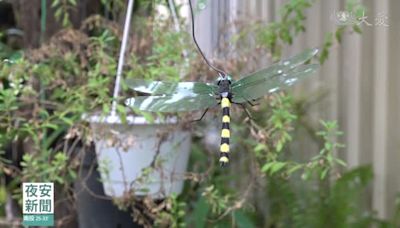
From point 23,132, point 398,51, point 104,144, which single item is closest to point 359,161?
point 398,51

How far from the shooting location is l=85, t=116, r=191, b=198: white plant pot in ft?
6.51

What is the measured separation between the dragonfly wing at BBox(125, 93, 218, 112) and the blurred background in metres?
0.33

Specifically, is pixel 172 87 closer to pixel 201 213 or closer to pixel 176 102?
pixel 176 102

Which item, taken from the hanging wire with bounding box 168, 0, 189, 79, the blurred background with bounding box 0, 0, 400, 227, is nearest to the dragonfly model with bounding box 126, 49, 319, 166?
the blurred background with bounding box 0, 0, 400, 227

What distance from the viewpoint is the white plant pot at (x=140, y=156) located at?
198 centimetres

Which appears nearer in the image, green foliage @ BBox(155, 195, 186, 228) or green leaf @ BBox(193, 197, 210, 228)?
green foliage @ BBox(155, 195, 186, 228)

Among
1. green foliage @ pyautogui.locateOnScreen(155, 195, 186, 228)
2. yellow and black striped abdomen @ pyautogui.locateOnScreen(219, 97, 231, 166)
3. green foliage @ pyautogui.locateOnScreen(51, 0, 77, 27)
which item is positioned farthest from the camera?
green foliage @ pyautogui.locateOnScreen(51, 0, 77, 27)

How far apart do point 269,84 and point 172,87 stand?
9.6 inches

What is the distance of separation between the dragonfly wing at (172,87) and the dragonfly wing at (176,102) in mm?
11

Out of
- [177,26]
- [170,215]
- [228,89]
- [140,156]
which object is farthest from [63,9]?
[228,89]

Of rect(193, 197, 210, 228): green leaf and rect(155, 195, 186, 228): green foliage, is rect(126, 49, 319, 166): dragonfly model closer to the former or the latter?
rect(155, 195, 186, 228): green foliage

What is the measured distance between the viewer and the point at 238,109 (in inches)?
80.9

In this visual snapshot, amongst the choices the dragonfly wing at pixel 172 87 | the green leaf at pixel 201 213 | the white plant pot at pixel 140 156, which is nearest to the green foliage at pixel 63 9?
the white plant pot at pixel 140 156

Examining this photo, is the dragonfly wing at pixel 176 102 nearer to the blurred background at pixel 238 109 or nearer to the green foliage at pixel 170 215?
the blurred background at pixel 238 109
